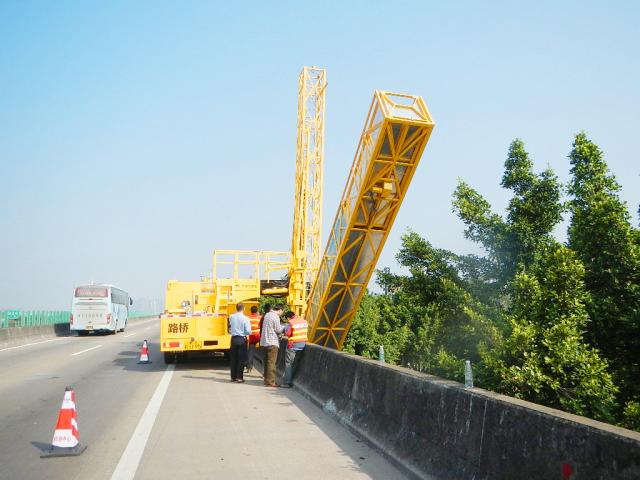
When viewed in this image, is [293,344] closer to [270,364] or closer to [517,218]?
[270,364]

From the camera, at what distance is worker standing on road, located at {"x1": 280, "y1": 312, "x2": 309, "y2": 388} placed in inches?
473

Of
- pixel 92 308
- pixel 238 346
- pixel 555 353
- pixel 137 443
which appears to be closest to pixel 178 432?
pixel 137 443

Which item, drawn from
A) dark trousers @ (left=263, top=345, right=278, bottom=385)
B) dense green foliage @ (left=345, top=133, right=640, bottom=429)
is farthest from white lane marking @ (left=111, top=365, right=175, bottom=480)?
dense green foliage @ (left=345, top=133, right=640, bottom=429)

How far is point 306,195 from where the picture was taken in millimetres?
23688

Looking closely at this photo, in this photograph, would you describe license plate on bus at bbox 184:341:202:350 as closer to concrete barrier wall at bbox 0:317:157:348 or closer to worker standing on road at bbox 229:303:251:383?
worker standing on road at bbox 229:303:251:383

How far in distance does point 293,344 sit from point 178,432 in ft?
15.6

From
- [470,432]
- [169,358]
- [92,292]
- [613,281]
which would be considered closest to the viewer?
[470,432]

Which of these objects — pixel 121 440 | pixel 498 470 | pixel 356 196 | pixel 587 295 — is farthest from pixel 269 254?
pixel 498 470

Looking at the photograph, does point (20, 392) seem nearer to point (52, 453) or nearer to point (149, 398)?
point (149, 398)

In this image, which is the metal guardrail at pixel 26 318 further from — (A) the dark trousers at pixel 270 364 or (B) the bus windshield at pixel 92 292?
(A) the dark trousers at pixel 270 364

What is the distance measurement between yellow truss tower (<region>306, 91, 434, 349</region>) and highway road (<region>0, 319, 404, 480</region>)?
4167 millimetres

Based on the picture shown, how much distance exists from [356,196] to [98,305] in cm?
2574

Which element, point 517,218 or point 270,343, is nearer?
point 270,343

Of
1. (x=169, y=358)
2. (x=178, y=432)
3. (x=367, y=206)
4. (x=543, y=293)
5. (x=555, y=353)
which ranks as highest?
(x=367, y=206)
